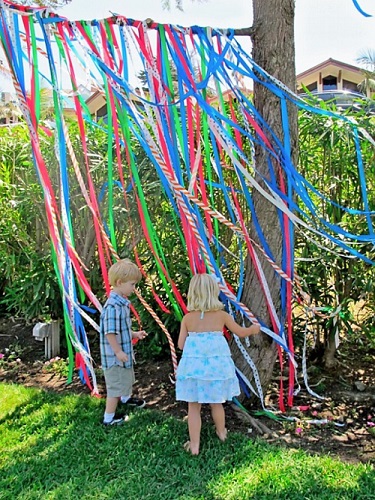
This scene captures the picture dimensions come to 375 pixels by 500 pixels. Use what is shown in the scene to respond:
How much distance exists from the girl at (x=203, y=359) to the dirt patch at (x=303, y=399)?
40cm

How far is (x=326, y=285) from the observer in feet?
13.3

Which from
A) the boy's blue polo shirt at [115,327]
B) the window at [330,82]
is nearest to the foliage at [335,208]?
the boy's blue polo shirt at [115,327]

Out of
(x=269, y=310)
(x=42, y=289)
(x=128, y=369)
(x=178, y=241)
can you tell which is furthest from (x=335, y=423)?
(x=42, y=289)

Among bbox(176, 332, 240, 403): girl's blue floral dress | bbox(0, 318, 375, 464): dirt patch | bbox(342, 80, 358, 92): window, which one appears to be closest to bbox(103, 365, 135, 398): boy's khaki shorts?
bbox(0, 318, 375, 464): dirt patch

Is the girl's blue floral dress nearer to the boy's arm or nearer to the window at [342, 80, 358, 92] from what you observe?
the boy's arm

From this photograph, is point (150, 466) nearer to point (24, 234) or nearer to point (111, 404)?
point (111, 404)

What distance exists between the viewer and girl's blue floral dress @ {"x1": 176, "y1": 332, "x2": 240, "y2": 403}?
9.62 ft

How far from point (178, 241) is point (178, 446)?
5.37 feet

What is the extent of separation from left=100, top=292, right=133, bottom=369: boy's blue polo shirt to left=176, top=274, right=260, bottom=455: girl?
463mm

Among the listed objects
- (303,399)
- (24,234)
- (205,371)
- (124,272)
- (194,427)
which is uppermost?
(24,234)

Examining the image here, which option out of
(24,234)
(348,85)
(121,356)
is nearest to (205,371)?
(121,356)

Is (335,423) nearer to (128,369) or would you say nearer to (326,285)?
(326,285)

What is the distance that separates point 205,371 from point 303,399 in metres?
1.11

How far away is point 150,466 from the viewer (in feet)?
9.14
